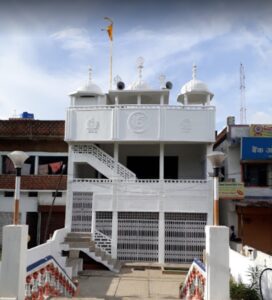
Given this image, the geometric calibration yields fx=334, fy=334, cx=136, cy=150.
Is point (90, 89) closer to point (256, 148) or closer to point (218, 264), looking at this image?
point (256, 148)

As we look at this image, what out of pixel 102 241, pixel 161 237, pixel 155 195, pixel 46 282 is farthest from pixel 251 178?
pixel 46 282

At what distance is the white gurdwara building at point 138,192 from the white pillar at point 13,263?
9001 mm

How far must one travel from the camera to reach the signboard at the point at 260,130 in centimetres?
1540

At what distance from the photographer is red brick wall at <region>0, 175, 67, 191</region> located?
15510 mm

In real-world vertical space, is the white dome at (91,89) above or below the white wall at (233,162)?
above

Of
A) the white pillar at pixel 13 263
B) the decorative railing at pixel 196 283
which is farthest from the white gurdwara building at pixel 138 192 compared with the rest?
the white pillar at pixel 13 263

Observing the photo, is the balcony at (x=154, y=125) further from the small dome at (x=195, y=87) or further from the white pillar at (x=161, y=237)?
the white pillar at (x=161, y=237)

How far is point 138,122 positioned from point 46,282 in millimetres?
8805

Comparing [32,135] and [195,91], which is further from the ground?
[195,91]

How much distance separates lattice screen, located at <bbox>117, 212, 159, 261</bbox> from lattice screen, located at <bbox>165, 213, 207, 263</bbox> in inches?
22.0

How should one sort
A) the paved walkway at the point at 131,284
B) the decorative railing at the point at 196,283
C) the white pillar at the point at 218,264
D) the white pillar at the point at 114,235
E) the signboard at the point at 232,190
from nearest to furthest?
the white pillar at the point at 218,264 → the decorative railing at the point at 196,283 → the paved walkway at the point at 131,284 → the signboard at the point at 232,190 → the white pillar at the point at 114,235

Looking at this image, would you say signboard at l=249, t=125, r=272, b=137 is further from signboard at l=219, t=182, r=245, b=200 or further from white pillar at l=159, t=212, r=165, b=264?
white pillar at l=159, t=212, r=165, b=264

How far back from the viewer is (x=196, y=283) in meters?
7.41

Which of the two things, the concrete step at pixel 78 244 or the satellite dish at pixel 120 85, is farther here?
the satellite dish at pixel 120 85
